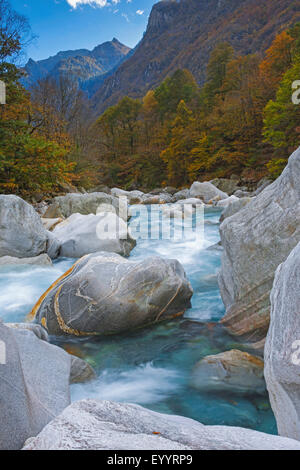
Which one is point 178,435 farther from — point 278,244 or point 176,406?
point 278,244

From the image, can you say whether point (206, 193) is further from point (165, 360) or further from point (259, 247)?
point (165, 360)

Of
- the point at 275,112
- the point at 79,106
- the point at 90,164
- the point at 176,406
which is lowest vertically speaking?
the point at 176,406

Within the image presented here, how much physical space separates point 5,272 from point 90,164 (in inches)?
573

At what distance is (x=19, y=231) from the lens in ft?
21.5

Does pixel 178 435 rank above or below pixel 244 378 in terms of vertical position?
above

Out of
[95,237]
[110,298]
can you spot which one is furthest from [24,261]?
[110,298]

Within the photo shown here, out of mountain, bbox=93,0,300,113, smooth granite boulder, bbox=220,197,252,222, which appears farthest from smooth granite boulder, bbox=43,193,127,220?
mountain, bbox=93,0,300,113

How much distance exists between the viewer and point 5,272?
5816 mm

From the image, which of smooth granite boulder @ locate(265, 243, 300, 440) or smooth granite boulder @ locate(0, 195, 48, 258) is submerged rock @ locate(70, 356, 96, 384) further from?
smooth granite boulder @ locate(0, 195, 48, 258)

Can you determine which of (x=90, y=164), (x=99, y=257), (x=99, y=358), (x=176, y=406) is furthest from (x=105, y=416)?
(x=90, y=164)

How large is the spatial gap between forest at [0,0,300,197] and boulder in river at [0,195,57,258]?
11.0ft

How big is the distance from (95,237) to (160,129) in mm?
32737
